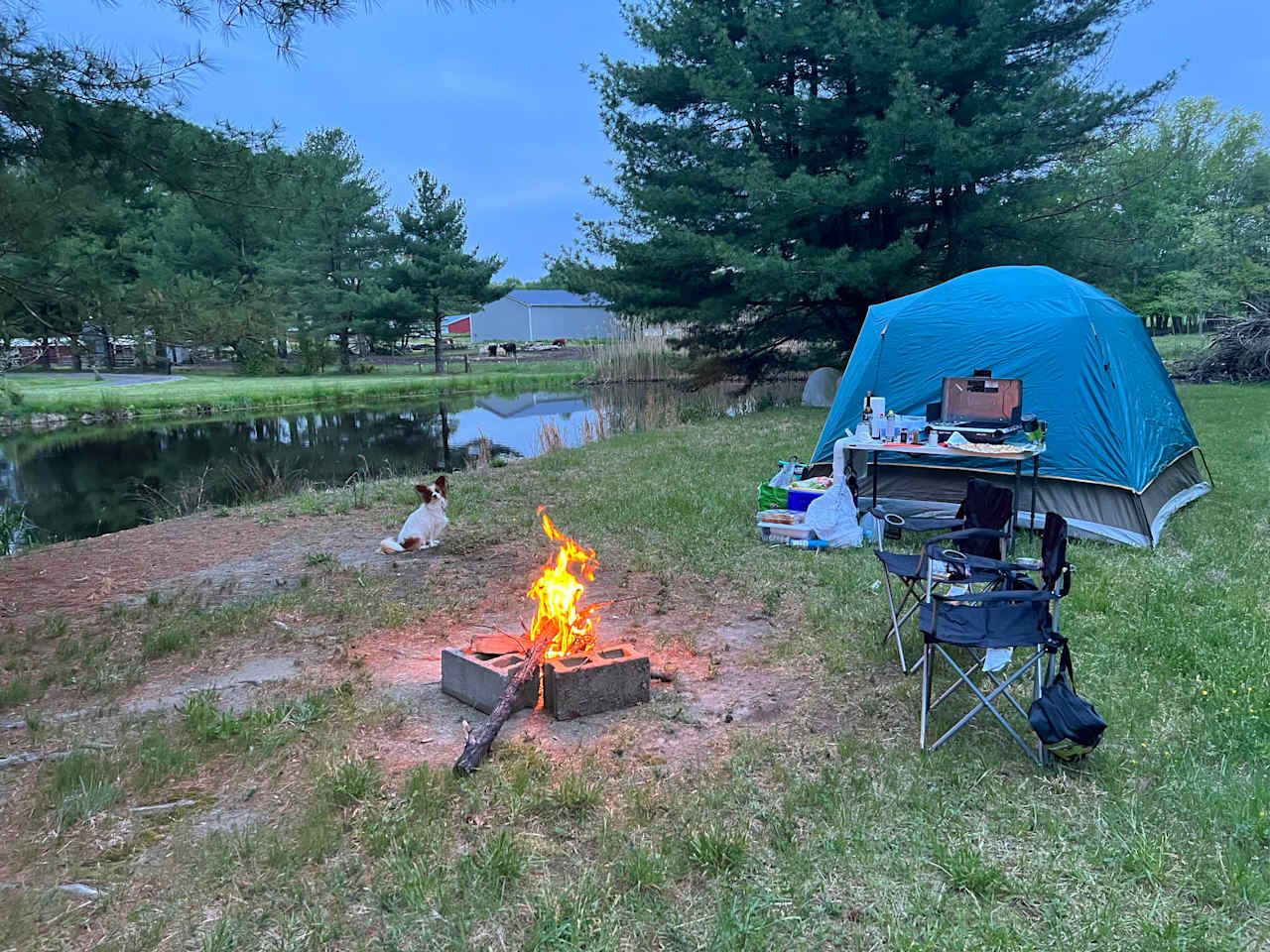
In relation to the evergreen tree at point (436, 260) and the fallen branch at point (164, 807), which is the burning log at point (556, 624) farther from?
the evergreen tree at point (436, 260)

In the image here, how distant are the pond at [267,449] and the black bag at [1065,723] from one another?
31.3 feet


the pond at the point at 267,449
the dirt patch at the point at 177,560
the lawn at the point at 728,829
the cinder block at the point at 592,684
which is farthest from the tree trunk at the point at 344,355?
the cinder block at the point at 592,684

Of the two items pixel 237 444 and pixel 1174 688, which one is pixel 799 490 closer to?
pixel 1174 688

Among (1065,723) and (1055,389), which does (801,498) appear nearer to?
(1055,389)

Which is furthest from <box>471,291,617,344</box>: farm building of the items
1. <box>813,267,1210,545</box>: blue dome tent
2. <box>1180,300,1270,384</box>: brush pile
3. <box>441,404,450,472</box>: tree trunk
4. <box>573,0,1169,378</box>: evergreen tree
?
<box>813,267,1210,545</box>: blue dome tent

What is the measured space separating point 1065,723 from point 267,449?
1691 centimetres

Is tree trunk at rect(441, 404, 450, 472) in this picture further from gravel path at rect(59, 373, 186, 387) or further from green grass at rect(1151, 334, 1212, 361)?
green grass at rect(1151, 334, 1212, 361)

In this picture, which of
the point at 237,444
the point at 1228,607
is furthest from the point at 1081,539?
the point at 237,444

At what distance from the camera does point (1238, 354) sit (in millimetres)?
18641

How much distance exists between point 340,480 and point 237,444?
604 cm

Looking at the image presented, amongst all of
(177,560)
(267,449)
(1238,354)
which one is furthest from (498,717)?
(1238,354)

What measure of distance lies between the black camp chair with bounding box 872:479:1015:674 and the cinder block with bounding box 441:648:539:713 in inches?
70.4

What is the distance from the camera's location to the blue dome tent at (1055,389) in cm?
620

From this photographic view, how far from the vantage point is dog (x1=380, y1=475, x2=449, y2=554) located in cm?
666
